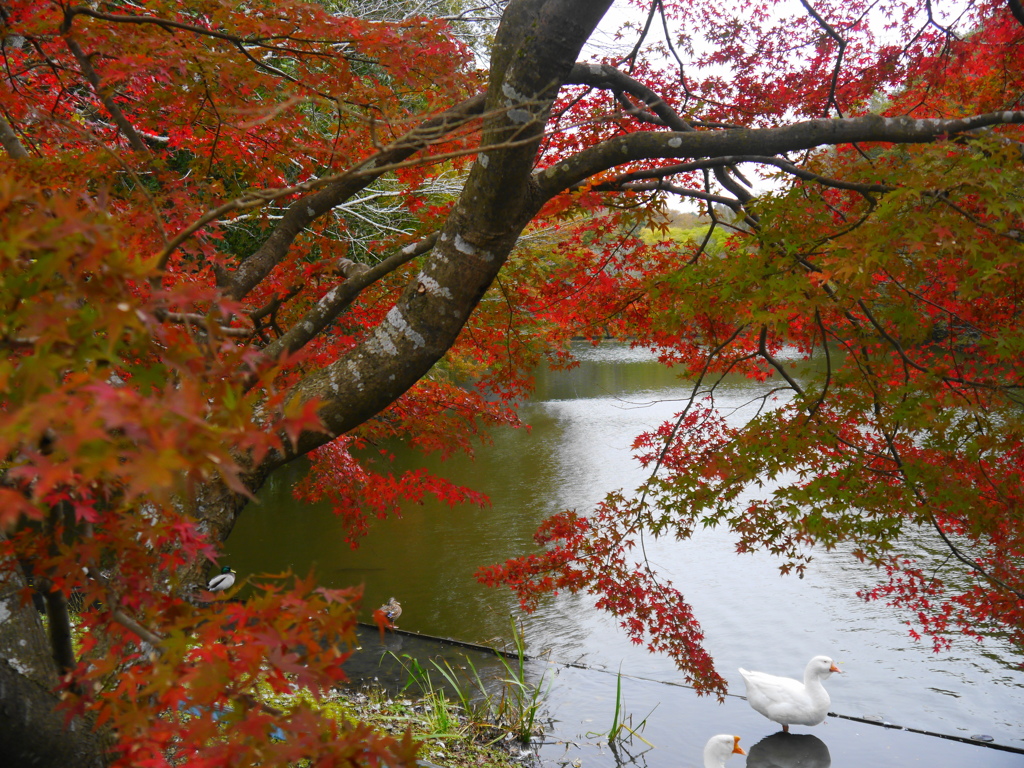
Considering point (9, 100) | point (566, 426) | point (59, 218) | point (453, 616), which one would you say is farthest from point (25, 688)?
point (566, 426)

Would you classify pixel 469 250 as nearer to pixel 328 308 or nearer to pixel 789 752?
pixel 328 308

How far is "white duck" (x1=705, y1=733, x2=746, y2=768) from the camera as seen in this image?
→ 12.0ft

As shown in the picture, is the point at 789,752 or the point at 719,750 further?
the point at 789,752

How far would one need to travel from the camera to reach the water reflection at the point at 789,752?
402 cm

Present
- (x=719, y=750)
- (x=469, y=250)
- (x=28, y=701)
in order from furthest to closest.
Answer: (x=719, y=750)
(x=469, y=250)
(x=28, y=701)

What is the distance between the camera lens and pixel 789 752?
4.12 m

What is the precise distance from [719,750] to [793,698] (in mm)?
768

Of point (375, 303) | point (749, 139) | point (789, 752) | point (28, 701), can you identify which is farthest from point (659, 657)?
point (28, 701)

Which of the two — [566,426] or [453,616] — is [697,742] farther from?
[566,426]

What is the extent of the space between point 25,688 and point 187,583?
51 centimetres

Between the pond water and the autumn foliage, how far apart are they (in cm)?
115

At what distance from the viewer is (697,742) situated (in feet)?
13.5

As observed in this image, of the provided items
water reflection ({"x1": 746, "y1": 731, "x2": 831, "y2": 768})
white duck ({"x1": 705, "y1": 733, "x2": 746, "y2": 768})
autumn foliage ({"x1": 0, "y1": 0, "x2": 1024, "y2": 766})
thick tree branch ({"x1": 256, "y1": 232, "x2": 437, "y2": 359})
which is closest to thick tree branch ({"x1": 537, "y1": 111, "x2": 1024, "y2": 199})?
autumn foliage ({"x1": 0, "y1": 0, "x2": 1024, "y2": 766})

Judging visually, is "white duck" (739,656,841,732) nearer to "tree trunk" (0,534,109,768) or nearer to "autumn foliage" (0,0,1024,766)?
"autumn foliage" (0,0,1024,766)
